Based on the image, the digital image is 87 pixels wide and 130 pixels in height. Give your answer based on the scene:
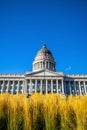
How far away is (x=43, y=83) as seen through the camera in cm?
6600

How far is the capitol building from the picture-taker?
65.3 metres

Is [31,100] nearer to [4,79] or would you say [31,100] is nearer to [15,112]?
[15,112]

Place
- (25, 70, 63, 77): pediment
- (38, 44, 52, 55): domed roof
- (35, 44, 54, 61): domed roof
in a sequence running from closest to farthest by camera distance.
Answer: (25, 70, 63, 77): pediment < (35, 44, 54, 61): domed roof < (38, 44, 52, 55): domed roof

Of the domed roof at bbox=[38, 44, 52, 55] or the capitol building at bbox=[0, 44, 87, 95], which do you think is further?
the domed roof at bbox=[38, 44, 52, 55]

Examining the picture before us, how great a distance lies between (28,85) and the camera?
2598 inches

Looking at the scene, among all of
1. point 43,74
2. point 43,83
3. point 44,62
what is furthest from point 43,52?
point 43,83

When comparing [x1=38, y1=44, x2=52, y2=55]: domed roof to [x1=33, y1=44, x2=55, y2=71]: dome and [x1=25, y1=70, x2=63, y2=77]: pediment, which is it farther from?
[x1=25, y1=70, x2=63, y2=77]: pediment

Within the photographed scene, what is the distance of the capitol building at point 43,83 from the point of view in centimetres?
6531

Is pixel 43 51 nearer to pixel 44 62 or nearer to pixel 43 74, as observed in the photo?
pixel 44 62

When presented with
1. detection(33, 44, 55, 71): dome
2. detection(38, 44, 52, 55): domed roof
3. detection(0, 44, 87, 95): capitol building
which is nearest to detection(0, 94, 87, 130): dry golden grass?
detection(0, 44, 87, 95): capitol building

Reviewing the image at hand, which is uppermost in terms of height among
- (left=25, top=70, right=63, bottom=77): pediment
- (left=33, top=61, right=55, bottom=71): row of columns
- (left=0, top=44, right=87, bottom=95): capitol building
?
(left=33, top=61, right=55, bottom=71): row of columns

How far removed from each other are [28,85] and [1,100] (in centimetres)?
5702

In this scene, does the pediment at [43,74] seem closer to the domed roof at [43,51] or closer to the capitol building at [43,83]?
the capitol building at [43,83]

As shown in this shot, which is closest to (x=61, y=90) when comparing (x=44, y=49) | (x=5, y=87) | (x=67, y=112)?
(x=5, y=87)
